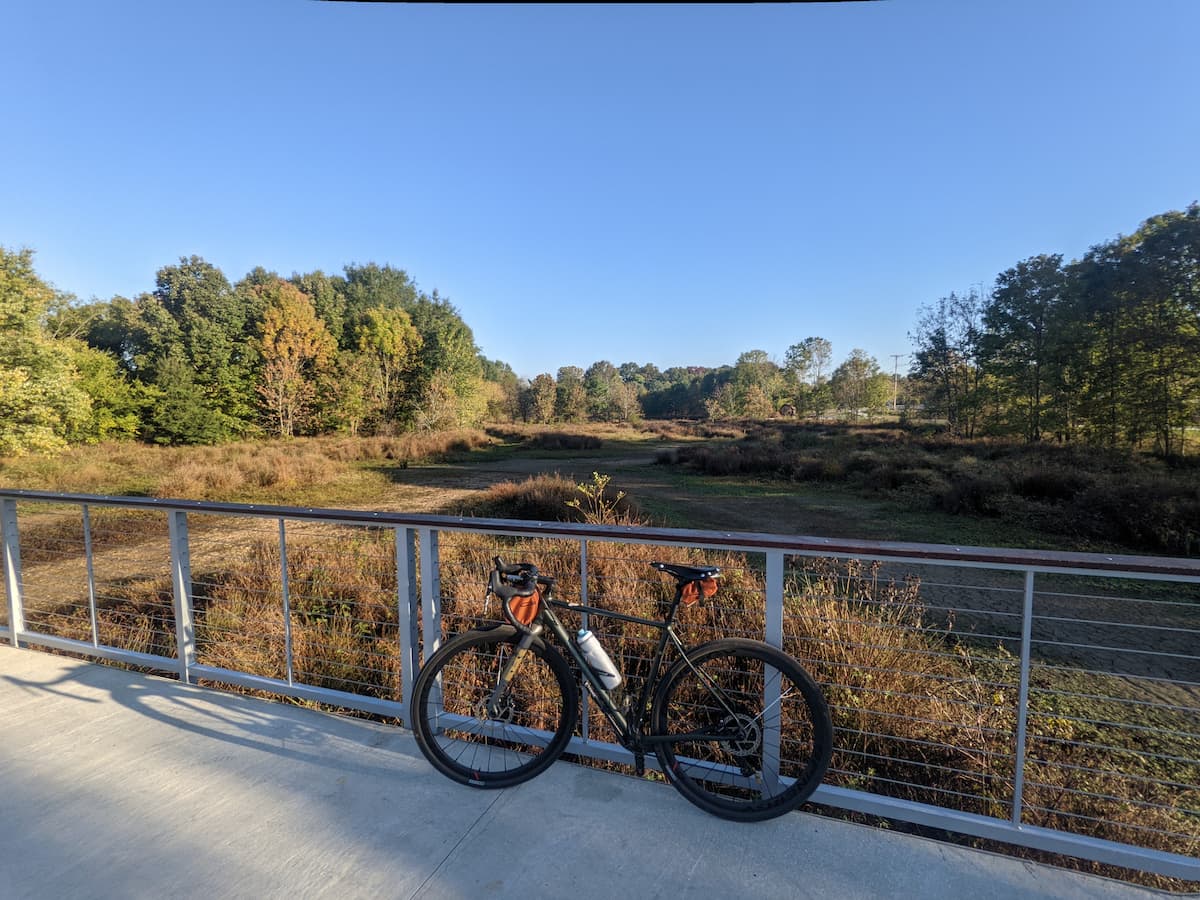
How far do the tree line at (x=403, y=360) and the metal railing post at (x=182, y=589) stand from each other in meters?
15.5

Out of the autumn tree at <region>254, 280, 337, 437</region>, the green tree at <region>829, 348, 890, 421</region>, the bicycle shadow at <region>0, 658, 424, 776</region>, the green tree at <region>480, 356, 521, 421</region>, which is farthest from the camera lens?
the green tree at <region>480, 356, 521, 421</region>

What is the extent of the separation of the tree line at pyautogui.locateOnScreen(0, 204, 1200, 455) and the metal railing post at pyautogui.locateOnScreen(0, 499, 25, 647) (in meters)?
14.1

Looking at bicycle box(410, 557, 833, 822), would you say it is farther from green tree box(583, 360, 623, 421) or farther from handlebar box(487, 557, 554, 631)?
green tree box(583, 360, 623, 421)

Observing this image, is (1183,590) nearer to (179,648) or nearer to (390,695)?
(390,695)

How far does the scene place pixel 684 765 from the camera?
1.99 m

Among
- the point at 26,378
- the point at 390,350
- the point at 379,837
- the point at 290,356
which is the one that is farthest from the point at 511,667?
the point at 390,350

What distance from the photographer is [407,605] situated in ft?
7.59

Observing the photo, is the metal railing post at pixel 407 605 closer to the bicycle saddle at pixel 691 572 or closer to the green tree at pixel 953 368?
the bicycle saddle at pixel 691 572

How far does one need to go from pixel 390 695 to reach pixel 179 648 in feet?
3.66

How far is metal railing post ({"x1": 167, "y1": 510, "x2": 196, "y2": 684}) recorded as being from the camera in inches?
108

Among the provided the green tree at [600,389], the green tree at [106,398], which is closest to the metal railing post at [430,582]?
the green tree at [106,398]

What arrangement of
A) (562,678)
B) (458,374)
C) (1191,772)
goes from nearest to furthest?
(562,678) < (1191,772) < (458,374)

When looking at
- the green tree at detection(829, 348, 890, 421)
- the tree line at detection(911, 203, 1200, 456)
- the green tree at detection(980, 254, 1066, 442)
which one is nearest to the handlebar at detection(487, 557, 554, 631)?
the tree line at detection(911, 203, 1200, 456)

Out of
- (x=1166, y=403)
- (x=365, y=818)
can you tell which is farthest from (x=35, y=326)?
(x=1166, y=403)
